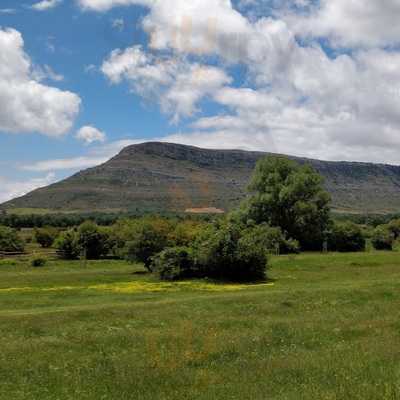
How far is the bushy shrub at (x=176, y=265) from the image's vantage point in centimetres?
5128

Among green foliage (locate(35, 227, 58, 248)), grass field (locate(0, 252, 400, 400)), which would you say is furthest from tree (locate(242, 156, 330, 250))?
green foliage (locate(35, 227, 58, 248))

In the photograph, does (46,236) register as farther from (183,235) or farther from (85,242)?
(183,235)

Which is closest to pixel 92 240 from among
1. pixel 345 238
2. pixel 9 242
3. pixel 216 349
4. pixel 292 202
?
pixel 9 242

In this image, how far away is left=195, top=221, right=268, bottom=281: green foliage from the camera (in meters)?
49.0

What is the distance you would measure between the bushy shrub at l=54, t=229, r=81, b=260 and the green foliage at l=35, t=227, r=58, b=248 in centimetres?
3393

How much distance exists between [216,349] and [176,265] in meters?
35.0

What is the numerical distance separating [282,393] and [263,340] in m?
6.04

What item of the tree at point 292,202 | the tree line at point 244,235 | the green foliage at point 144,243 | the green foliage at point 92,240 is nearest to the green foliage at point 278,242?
the tree line at point 244,235

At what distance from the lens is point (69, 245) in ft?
324

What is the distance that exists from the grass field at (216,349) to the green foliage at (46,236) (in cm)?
10975

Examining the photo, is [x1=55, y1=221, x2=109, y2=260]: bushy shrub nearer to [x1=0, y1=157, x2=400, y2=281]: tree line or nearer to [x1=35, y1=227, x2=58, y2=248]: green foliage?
[x1=0, y1=157, x2=400, y2=281]: tree line

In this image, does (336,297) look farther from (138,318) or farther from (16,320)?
(16,320)

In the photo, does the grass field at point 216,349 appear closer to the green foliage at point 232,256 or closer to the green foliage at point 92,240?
the green foliage at point 232,256

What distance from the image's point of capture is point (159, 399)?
1221 cm
